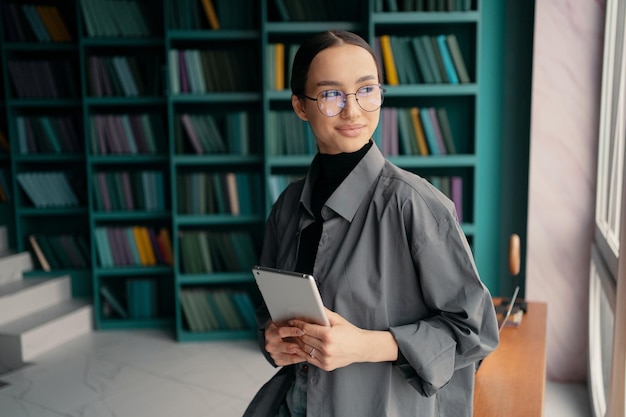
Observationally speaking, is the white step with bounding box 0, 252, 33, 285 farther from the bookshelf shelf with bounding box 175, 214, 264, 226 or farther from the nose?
the nose

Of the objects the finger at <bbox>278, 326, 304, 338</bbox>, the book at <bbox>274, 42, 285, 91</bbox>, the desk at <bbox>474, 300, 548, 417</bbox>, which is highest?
the book at <bbox>274, 42, 285, 91</bbox>

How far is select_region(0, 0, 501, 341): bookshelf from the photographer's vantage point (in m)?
3.87

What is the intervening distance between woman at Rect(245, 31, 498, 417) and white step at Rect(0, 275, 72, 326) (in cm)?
351

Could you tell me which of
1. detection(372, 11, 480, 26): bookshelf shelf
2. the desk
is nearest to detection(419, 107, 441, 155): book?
detection(372, 11, 480, 26): bookshelf shelf

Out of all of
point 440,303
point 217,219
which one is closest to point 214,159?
point 217,219

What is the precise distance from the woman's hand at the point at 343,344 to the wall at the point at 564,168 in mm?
2600

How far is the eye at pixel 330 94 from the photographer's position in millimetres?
1034

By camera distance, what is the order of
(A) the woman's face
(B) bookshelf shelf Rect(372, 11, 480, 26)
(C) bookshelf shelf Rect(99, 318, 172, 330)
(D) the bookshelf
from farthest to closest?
(C) bookshelf shelf Rect(99, 318, 172, 330), (D) the bookshelf, (B) bookshelf shelf Rect(372, 11, 480, 26), (A) the woman's face

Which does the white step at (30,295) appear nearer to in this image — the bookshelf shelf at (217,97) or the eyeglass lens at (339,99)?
the bookshelf shelf at (217,97)

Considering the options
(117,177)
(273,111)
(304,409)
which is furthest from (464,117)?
(304,409)

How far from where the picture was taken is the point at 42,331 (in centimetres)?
392

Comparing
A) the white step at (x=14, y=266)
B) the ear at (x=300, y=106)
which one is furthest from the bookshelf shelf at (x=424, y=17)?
the white step at (x=14, y=266)

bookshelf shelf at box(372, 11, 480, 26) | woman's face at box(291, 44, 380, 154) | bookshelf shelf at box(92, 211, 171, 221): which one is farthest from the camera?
bookshelf shelf at box(92, 211, 171, 221)

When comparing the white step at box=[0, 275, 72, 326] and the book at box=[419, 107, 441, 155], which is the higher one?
the book at box=[419, 107, 441, 155]
